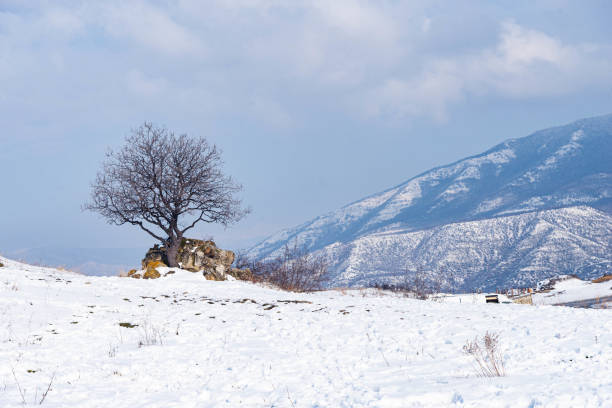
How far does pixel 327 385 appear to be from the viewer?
7395 mm

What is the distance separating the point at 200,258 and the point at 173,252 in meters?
1.97

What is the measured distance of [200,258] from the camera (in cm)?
3066

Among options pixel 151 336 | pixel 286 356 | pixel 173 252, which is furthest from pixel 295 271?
pixel 286 356

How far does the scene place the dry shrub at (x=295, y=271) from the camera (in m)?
36.7

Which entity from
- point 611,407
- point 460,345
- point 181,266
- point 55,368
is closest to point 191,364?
point 55,368

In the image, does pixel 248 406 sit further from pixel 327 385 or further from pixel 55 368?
pixel 55 368

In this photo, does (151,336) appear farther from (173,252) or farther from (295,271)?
(295,271)

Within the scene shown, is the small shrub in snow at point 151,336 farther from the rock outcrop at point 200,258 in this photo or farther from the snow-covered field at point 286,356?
the rock outcrop at point 200,258

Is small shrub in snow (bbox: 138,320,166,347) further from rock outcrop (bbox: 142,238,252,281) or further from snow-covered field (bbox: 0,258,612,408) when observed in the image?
rock outcrop (bbox: 142,238,252,281)

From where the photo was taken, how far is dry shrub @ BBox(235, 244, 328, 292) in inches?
1446

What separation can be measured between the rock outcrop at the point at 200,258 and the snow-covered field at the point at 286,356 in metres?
13.0

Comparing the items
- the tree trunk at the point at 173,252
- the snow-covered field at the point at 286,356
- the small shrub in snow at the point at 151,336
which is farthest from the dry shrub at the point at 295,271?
the small shrub in snow at the point at 151,336

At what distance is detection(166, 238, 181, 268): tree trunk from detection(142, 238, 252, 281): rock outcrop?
42 centimetres

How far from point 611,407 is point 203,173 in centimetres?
2900
